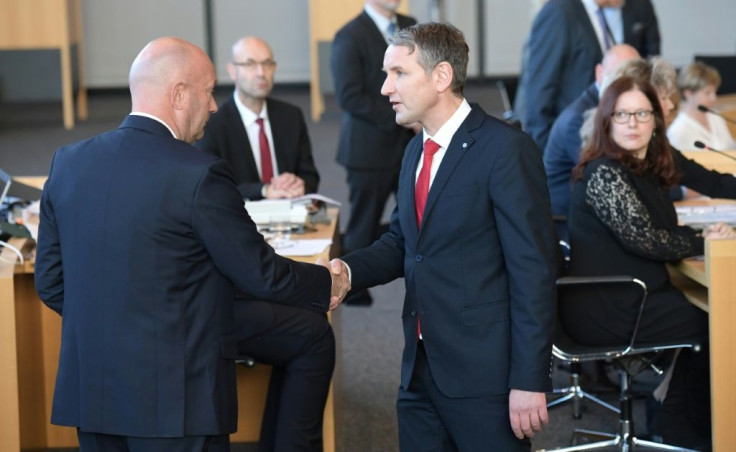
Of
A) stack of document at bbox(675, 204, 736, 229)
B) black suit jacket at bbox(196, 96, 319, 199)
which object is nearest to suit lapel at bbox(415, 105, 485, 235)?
stack of document at bbox(675, 204, 736, 229)

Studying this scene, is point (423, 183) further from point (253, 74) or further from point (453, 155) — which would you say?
point (253, 74)

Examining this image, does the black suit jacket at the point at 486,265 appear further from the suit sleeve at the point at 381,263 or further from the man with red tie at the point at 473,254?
the suit sleeve at the point at 381,263

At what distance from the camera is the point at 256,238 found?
2.69 meters

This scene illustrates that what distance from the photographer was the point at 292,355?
147 inches

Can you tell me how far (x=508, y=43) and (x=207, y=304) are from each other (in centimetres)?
1053

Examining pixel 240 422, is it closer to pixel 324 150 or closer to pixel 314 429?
pixel 314 429

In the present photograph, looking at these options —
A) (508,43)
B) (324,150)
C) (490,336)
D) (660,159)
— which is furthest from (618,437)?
(508,43)

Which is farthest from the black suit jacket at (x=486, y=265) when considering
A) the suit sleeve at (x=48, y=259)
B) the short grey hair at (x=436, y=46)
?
the suit sleeve at (x=48, y=259)

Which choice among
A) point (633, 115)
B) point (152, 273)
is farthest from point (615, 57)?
point (152, 273)

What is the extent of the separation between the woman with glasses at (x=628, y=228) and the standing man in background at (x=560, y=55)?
2.01 m

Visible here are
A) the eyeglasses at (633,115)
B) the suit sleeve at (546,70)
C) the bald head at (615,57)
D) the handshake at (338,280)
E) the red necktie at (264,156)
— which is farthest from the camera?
the suit sleeve at (546,70)

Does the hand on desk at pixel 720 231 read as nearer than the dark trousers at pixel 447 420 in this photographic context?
No

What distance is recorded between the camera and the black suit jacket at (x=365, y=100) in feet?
20.2

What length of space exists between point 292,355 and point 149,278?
1.19 meters
